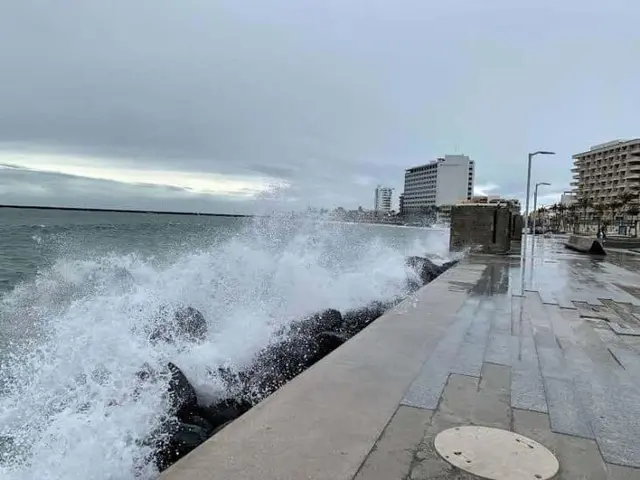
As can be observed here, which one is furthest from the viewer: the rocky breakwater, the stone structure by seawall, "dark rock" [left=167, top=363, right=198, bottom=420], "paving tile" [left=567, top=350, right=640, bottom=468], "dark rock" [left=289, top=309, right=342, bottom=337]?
the stone structure by seawall

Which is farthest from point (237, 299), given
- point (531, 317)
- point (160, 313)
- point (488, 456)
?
point (488, 456)

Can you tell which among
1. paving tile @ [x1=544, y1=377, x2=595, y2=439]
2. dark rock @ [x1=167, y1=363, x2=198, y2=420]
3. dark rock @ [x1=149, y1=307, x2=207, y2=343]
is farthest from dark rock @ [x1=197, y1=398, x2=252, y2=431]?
paving tile @ [x1=544, y1=377, x2=595, y2=439]

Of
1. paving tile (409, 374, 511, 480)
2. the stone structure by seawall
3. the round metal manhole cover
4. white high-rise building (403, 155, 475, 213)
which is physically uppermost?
white high-rise building (403, 155, 475, 213)

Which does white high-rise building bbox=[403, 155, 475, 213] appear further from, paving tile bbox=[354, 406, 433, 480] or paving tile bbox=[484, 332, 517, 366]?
paving tile bbox=[354, 406, 433, 480]

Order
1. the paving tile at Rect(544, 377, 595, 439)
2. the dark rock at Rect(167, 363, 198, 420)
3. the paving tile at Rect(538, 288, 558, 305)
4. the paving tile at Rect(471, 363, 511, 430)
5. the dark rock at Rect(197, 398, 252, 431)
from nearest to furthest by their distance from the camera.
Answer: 1. the paving tile at Rect(544, 377, 595, 439)
2. the paving tile at Rect(471, 363, 511, 430)
3. the dark rock at Rect(167, 363, 198, 420)
4. the dark rock at Rect(197, 398, 252, 431)
5. the paving tile at Rect(538, 288, 558, 305)

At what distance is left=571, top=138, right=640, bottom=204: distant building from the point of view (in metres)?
110

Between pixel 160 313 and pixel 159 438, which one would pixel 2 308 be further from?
pixel 159 438

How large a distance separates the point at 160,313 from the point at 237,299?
327 centimetres

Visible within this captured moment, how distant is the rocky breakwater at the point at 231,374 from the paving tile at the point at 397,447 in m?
1.41

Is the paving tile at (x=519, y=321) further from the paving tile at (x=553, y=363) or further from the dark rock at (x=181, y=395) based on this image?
the dark rock at (x=181, y=395)

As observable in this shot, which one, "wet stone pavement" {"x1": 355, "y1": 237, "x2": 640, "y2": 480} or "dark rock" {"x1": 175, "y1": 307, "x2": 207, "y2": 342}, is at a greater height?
"wet stone pavement" {"x1": 355, "y1": 237, "x2": 640, "y2": 480}

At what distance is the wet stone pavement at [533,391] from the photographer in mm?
2777

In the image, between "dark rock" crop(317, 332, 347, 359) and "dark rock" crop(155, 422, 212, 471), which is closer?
"dark rock" crop(155, 422, 212, 471)

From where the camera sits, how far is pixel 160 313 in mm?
6637
